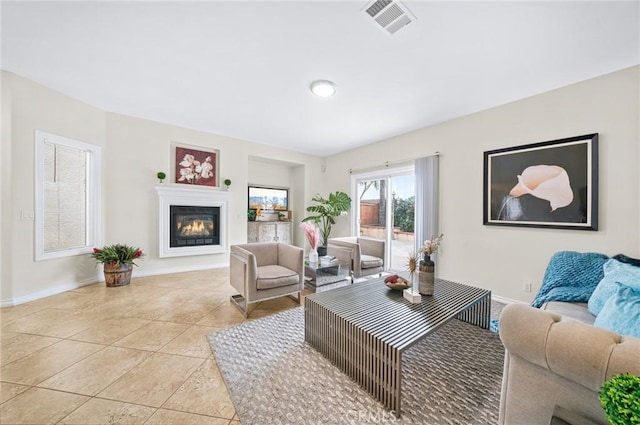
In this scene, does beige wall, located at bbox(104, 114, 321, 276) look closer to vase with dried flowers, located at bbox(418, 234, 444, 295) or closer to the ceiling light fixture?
the ceiling light fixture

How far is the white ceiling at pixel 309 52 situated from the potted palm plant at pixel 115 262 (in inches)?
84.9

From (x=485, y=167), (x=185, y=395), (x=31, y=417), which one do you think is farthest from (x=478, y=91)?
(x=31, y=417)

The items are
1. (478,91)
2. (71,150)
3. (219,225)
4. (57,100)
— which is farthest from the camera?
(219,225)

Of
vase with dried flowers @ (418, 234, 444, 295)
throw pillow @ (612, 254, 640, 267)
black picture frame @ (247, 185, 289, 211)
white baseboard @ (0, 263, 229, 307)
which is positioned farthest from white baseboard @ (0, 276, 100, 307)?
throw pillow @ (612, 254, 640, 267)

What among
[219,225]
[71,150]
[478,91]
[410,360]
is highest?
[478,91]

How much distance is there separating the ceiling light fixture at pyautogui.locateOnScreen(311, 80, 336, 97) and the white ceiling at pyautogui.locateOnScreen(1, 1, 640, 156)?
0.08m

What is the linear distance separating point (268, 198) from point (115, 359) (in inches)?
177

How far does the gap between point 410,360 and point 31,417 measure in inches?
93.2

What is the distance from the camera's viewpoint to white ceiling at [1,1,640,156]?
180 cm

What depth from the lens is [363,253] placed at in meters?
4.15

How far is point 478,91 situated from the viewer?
9.34 ft

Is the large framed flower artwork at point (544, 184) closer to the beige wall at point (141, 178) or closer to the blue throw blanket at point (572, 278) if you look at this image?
the blue throw blanket at point (572, 278)

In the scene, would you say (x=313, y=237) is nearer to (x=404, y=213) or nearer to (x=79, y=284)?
(x=404, y=213)

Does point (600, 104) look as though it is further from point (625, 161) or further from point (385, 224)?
point (385, 224)
